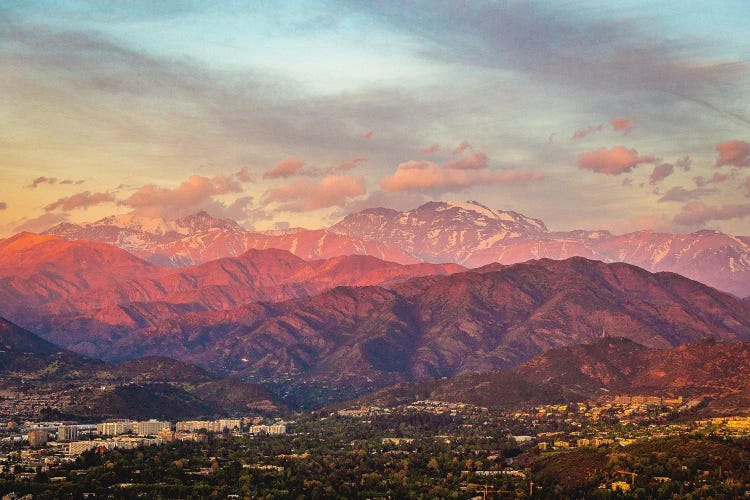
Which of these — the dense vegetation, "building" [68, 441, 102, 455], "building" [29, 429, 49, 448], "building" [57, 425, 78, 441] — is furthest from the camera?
"building" [57, 425, 78, 441]

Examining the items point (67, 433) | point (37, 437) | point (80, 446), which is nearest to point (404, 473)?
point (80, 446)

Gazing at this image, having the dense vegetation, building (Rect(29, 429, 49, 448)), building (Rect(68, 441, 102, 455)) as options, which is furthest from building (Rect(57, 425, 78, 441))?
the dense vegetation

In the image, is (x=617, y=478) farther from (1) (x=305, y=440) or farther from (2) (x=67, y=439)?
(2) (x=67, y=439)

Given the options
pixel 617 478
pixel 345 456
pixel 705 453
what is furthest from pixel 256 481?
pixel 705 453

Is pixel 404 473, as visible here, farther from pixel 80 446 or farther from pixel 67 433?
pixel 67 433

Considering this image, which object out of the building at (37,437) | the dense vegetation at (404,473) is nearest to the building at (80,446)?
the building at (37,437)

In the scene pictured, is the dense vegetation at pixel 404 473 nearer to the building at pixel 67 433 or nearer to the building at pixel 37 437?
the building at pixel 37 437

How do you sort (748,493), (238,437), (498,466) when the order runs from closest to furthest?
(748,493) < (498,466) < (238,437)

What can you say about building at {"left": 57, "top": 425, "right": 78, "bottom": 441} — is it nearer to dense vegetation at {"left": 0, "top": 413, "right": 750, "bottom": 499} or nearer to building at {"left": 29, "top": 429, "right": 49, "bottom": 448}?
building at {"left": 29, "top": 429, "right": 49, "bottom": 448}

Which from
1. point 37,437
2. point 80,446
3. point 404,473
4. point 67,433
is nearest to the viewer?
point 404,473

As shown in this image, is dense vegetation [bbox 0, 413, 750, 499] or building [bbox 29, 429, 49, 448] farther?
building [bbox 29, 429, 49, 448]

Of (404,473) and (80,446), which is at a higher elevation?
(80,446)
